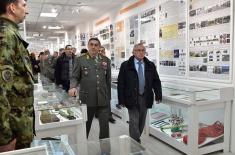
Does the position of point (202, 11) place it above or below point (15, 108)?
above

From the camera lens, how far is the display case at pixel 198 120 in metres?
3.29

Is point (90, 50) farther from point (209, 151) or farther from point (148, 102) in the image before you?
point (209, 151)

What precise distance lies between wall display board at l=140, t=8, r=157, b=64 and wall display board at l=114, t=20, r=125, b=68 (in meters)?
1.06

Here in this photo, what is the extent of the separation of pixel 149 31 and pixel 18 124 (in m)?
4.22

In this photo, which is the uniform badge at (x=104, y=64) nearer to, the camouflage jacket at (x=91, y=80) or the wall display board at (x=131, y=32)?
the camouflage jacket at (x=91, y=80)

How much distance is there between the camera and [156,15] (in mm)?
4938

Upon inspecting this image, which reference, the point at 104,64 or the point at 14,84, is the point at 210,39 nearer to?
the point at 104,64

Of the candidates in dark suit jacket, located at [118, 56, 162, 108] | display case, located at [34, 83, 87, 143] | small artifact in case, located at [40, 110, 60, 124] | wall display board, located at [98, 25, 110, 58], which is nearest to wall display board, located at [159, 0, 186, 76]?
dark suit jacket, located at [118, 56, 162, 108]

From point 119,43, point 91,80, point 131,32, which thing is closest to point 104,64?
point 91,80

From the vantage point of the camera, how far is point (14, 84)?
4.45ft

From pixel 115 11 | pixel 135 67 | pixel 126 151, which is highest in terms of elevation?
pixel 115 11

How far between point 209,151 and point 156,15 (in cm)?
275

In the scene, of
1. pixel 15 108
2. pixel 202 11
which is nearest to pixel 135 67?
pixel 202 11

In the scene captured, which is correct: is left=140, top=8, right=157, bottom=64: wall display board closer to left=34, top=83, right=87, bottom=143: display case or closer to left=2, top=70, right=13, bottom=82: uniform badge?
left=34, top=83, right=87, bottom=143: display case
